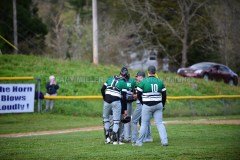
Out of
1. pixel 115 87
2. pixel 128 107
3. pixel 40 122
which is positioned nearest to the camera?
pixel 115 87

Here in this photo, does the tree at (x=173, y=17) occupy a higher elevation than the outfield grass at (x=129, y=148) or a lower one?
higher

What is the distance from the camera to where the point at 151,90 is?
14.8 metres

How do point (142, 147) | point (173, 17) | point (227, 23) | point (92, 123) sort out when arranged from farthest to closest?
point (173, 17), point (227, 23), point (92, 123), point (142, 147)

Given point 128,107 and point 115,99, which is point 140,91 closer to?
point 115,99

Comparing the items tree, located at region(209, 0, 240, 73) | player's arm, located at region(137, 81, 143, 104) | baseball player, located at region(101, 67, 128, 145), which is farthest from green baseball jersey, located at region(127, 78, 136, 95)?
tree, located at region(209, 0, 240, 73)

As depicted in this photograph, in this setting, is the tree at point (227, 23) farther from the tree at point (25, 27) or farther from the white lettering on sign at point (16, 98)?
the white lettering on sign at point (16, 98)

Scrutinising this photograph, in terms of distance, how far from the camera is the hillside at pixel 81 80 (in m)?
28.6

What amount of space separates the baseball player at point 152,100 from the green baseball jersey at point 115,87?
2.77 ft

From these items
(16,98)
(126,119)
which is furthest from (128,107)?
(16,98)

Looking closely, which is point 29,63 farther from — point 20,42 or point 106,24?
point 106,24

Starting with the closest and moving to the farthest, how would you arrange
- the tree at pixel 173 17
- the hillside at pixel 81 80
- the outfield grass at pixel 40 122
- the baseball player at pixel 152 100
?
1. the baseball player at pixel 152 100
2. the outfield grass at pixel 40 122
3. the hillside at pixel 81 80
4. the tree at pixel 173 17

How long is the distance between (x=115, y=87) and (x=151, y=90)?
4.26ft

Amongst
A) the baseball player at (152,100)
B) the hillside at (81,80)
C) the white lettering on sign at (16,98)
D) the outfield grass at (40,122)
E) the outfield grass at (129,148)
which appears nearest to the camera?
the outfield grass at (129,148)

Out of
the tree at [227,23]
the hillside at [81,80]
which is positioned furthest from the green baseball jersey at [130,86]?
the tree at [227,23]
